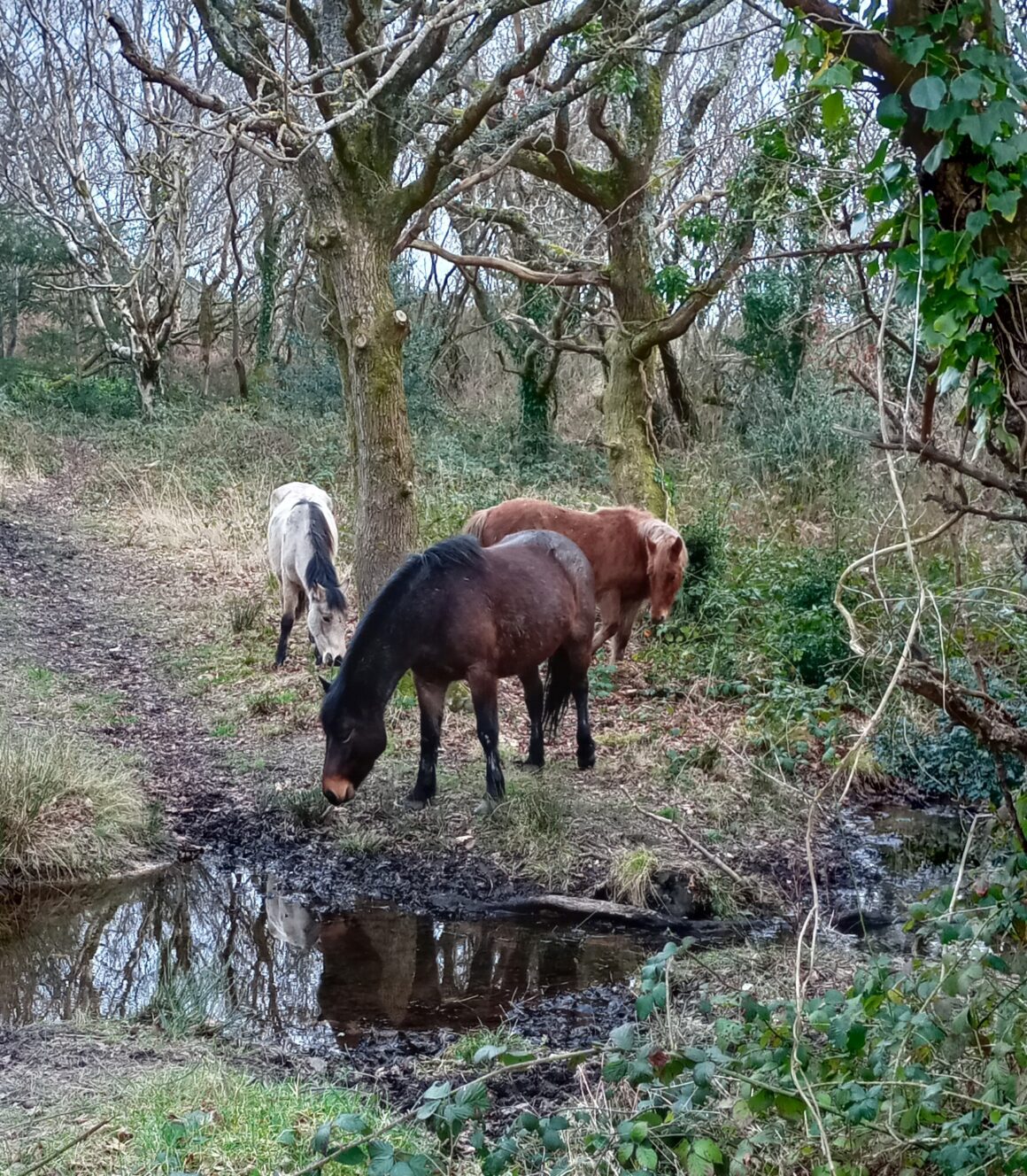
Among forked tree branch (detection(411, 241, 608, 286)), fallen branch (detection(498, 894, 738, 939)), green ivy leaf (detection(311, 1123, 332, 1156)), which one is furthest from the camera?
forked tree branch (detection(411, 241, 608, 286))

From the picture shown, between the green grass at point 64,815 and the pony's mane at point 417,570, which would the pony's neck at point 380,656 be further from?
the green grass at point 64,815

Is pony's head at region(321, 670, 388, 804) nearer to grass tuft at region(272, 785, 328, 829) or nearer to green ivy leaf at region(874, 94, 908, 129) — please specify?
grass tuft at region(272, 785, 328, 829)

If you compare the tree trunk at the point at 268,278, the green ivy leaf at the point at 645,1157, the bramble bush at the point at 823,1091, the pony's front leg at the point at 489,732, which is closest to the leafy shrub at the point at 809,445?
the pony's front leg at the point at 489,732

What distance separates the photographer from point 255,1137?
356 centimetres

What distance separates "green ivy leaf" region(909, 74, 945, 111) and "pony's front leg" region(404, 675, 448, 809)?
5.10 meters

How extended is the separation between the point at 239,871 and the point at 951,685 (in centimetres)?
486

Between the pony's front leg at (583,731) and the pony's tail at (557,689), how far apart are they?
0.08 m

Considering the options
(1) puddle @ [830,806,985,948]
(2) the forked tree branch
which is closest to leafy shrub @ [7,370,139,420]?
(2) the forked tree branch

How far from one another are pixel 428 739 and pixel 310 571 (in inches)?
147

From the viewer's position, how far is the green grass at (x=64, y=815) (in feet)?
20.6

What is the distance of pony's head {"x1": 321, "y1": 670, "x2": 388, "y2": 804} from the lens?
6992mm

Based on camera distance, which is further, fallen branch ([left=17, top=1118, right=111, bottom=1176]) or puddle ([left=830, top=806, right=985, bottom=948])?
puddle ([left=830, top=806, right=985, bottom=948])

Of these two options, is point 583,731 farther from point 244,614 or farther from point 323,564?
point 244,614

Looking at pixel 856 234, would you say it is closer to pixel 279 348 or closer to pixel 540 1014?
pixel 540 1014
